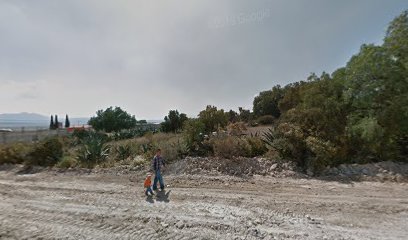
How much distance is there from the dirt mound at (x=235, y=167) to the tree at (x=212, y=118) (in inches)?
181

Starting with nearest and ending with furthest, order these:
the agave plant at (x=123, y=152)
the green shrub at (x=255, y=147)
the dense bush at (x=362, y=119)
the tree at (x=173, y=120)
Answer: the dense bush at (x=362, y=119) < the green shrub at (x=255, y=147) < the agave plant at (x=123, y=152) < the tree at (x=173, y=120)

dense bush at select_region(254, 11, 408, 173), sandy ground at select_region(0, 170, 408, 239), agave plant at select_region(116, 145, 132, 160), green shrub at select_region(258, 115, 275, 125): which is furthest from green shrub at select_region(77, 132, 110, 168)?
green shrub at select_region(258, 115, 275, 125)

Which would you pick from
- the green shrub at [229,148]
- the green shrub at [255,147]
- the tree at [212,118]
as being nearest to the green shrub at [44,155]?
the tree at [212,118]

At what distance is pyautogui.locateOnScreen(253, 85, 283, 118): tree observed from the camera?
4383 cm

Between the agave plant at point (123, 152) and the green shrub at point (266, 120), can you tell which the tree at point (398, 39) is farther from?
the green shrub at point (266, 120)

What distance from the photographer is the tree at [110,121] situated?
35312 millimetres

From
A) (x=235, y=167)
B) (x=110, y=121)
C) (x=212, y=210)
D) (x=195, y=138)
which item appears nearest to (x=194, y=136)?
(x=195, y=138)

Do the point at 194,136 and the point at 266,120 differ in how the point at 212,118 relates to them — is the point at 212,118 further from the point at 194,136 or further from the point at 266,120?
the point at 266,120

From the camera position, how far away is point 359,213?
6.30 metres

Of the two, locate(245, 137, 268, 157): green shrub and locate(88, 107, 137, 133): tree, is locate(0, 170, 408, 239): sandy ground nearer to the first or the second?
locate(245, 137, 268, 157): green shrub

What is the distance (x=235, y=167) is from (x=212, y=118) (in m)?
6.06

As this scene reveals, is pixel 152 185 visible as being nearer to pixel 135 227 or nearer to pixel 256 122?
pixel 135 227

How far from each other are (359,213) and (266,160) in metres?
5.00

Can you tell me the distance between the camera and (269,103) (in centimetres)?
4447
